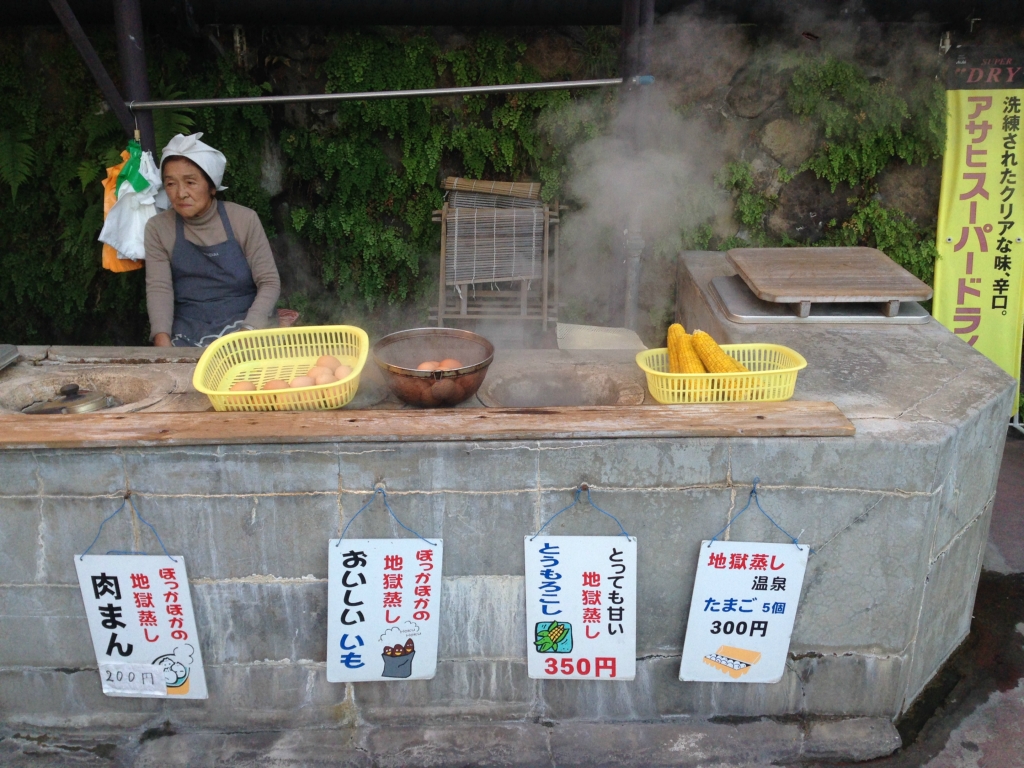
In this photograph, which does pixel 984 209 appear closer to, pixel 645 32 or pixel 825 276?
pixel 825 276

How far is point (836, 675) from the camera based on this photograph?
385 centimetres

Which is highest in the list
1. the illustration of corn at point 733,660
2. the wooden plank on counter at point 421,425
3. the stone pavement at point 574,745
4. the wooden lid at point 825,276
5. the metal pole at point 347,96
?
the metal pole at point 347,96

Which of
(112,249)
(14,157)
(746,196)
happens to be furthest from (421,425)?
(14,157)

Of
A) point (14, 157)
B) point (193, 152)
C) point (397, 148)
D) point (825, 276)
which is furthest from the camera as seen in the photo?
point (397, 148)

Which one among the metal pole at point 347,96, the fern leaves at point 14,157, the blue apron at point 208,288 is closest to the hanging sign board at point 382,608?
the blue apron at point 208,288

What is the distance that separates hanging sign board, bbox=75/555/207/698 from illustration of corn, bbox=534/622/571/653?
1.60 metres

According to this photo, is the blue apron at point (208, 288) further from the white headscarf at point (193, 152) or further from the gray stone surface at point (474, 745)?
the gray stone surface at point (474, 745)

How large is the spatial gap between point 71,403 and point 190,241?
1823mm

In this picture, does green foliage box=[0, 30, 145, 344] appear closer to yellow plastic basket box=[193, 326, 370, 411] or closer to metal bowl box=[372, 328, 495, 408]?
yellow plastic basket box=[193, 326, 370, 411]

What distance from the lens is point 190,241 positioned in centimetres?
553

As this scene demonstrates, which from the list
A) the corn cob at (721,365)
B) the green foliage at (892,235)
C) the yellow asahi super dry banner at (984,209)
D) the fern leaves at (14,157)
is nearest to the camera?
the corn cob at (721,365)

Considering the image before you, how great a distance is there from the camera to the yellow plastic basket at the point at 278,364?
3.67m

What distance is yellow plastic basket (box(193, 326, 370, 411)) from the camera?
367 cm

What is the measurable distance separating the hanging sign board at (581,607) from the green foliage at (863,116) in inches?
201
